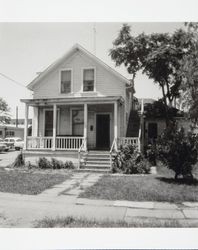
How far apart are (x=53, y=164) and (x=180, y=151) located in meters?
7.41

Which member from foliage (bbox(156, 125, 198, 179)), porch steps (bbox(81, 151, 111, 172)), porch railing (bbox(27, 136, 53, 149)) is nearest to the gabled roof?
porch railing (bbox(27, 136, 53, 149))

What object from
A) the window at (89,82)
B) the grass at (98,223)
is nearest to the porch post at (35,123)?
the window at (89,82)

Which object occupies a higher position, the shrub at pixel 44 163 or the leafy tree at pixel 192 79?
the leafy tree at pixel 192 79

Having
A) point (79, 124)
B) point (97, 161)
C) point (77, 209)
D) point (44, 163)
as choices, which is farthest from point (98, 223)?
point (79, 124)

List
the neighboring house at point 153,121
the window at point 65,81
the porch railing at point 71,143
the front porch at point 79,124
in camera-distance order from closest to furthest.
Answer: the porch railing at point 71,143, the front porch at point 79,124, the window at point 65,81, the neighboring house at point 153,121

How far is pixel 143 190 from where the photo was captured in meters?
10.4

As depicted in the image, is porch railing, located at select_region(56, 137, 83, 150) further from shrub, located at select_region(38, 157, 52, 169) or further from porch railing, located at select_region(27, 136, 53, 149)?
shrub, located at select_region(38, 157, 52, 169)

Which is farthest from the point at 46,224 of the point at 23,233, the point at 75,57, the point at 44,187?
the point at 75,57

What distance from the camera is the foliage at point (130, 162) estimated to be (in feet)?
48.8

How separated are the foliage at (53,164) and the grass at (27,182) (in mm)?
2439

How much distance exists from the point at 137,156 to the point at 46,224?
359 inches

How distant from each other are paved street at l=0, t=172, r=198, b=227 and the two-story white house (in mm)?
8961

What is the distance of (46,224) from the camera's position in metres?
6.78

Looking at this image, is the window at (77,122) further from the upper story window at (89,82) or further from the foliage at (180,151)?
the foliage at (180,151)
